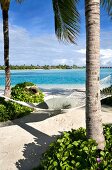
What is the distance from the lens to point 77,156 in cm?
405

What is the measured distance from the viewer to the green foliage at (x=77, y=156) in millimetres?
3926

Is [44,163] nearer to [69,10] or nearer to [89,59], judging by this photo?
[89,59]

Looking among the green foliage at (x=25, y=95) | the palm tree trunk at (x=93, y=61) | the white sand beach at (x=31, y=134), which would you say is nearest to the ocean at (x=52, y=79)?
the green foliage at (x=25, y=95)

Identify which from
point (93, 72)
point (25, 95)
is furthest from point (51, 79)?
point (93, 72)

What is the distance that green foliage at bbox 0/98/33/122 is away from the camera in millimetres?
7824

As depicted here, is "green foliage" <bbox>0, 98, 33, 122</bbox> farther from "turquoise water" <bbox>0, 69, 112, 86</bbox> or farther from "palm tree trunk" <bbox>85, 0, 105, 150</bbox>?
"turquoise water" <bbox>0, 69, 112, 86</bbox>

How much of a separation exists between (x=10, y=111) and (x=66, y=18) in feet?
9.11

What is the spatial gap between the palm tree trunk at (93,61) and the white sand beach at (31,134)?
145cm

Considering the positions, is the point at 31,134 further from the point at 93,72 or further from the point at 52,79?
the point at 52,79

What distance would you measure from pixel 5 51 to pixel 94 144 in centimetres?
578

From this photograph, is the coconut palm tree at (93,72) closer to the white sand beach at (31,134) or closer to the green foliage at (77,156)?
the green foliage at (77,156)

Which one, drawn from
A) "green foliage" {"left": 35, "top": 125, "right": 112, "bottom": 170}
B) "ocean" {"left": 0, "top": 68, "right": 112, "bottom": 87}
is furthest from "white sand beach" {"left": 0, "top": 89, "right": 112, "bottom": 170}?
"ocean" {"left": 0, "top": 68, "right": 112, "bottom": 87}

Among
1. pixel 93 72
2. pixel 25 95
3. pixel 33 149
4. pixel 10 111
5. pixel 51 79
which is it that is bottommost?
pixel 51 79

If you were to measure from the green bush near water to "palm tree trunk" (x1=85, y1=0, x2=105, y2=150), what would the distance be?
3.96 m
